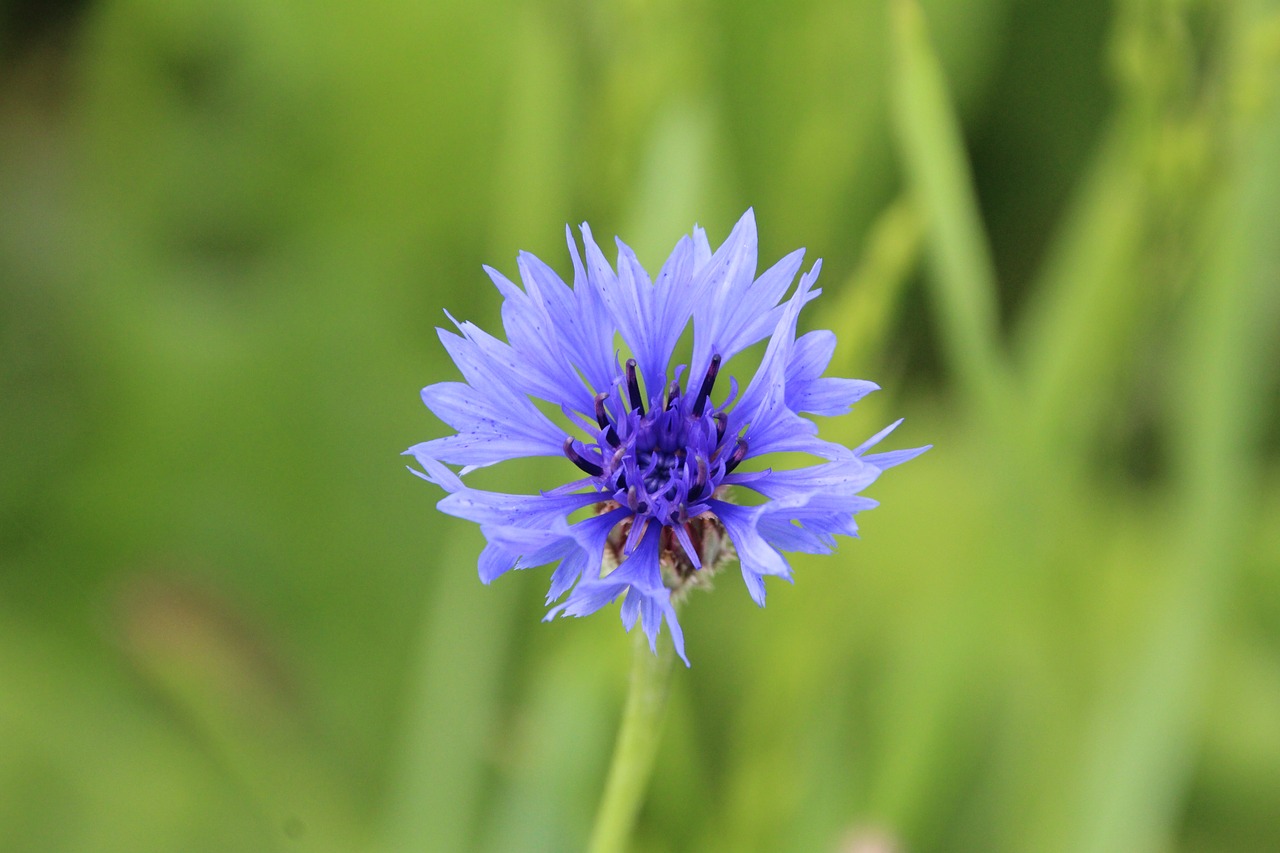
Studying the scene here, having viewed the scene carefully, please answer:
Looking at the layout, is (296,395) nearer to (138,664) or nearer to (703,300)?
(138,664)

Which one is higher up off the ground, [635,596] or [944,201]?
[944,201]

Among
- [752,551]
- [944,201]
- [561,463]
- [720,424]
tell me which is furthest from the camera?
[561,463]

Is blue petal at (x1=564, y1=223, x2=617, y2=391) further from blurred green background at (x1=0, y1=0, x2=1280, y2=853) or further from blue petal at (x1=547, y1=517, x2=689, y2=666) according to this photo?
blurred green background at (x1=0, y1=0, x2=1280, y2=853)

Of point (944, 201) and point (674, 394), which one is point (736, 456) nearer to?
point (674, 394)

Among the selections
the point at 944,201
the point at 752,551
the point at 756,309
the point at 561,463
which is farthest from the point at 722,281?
the point at 561,463

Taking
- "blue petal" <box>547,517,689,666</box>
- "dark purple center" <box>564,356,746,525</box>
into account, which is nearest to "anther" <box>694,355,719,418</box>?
"dark purple center" <box>564,356,746,525</box>

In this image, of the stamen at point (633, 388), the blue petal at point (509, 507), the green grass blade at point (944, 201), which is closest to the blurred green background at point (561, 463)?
the green grass blade at point (944, 201)

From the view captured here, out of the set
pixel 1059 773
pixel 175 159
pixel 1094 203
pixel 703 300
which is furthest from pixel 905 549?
pixel 175 159
